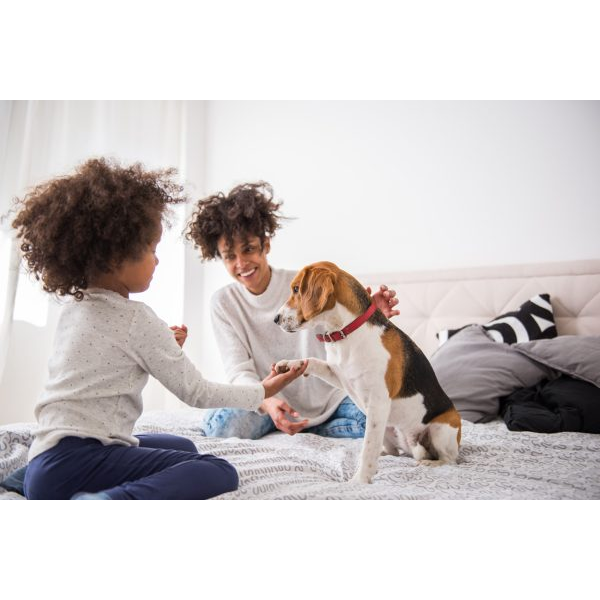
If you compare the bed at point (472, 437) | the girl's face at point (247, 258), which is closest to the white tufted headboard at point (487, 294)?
the bed at point (472, 437)

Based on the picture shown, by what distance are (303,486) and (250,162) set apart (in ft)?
10.5

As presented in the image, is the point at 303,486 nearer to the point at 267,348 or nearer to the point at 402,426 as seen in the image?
the point at 402,426

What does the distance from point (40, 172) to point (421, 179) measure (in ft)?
7.87

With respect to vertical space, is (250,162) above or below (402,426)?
above

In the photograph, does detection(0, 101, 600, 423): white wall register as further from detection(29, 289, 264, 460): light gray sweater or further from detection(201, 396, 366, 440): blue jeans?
detection(29, 289, 264, 460): light gray sweater

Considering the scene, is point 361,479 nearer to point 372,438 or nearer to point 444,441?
point 372,438

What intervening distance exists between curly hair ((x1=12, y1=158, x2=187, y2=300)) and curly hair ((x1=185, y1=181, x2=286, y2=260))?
761mm

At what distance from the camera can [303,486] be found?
1.27 metres

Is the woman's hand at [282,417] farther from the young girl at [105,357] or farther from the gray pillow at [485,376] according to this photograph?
the gray pillow at [485,376]

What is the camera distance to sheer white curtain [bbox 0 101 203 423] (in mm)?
2902

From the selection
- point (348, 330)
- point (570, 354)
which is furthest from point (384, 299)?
point (570, 354)

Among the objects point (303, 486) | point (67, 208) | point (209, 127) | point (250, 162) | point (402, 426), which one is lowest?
point (303, 486)

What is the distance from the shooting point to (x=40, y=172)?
313 cm
